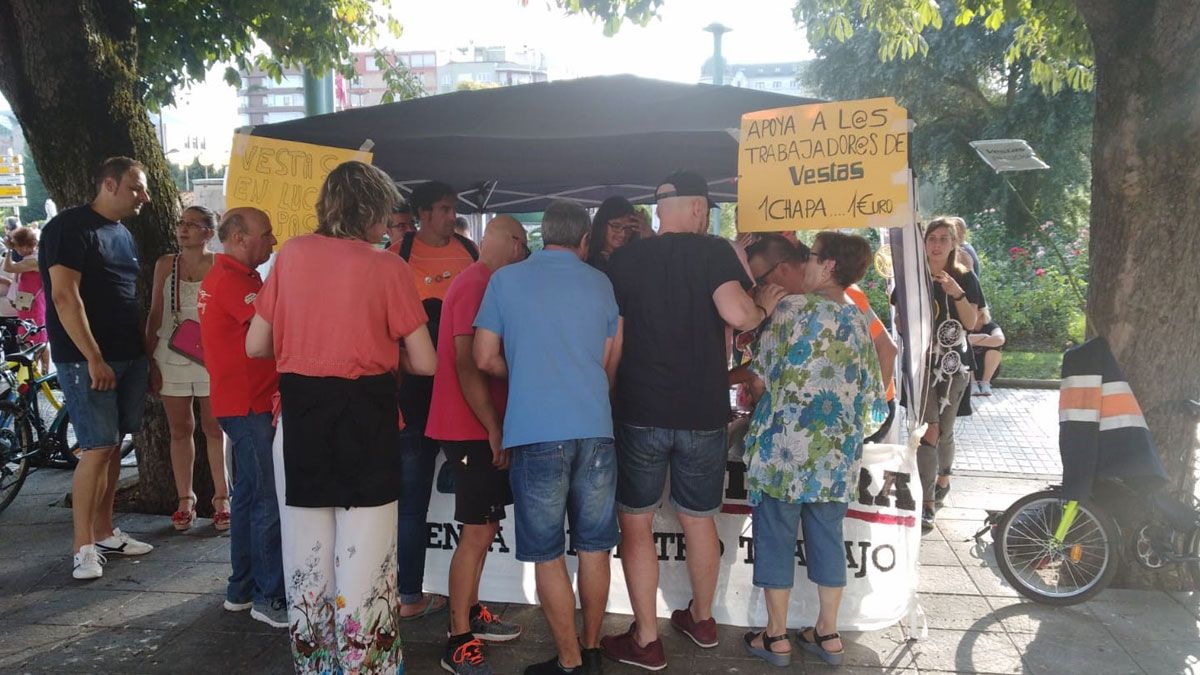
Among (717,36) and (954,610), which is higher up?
(717,36)

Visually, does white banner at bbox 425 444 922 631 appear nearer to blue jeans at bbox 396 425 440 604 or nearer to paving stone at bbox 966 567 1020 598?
blue jeans at bbox 396 425 440 604

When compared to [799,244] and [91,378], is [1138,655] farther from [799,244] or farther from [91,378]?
[91,378]

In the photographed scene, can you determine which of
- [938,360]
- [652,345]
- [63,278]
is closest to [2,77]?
[63,278]

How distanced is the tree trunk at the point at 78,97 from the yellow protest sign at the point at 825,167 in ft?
12.0

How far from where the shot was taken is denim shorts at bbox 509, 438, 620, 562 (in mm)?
3113

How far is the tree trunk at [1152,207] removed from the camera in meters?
3.94

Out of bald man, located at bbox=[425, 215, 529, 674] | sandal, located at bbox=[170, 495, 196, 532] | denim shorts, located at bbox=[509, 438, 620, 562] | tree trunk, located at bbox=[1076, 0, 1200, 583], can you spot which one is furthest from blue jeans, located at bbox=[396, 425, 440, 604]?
tree trunk, located at bbox=[1076, 0, 1200, 583]

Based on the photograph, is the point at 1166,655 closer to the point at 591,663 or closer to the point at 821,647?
the point at 821,647

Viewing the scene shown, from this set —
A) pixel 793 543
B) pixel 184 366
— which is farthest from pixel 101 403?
pixel 793 543

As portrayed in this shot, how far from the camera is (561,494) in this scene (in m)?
3.15

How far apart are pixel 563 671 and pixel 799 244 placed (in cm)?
211

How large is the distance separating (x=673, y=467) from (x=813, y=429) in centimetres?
56

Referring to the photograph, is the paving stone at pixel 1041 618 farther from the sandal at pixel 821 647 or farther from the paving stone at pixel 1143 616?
the sandal at pixel 821 647

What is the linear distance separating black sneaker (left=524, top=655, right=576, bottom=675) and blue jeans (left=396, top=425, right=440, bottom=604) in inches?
31.4
